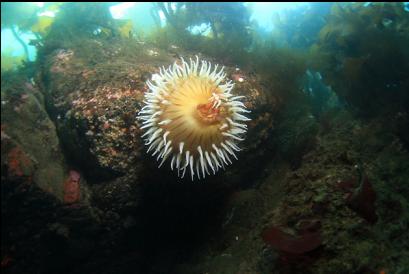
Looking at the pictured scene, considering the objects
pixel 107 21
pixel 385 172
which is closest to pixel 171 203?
pixel 385 172

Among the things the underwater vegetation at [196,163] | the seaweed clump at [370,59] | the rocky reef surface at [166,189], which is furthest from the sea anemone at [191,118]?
the seaweed clump at [370,59]

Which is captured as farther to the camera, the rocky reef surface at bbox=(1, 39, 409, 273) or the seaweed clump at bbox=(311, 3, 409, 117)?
the seaweed clump at bbox=(311, 3, 409, 117)

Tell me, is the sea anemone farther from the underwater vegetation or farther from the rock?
the rock

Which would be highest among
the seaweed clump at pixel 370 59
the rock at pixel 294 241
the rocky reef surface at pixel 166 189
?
the seaweed clump at pixel 370 59

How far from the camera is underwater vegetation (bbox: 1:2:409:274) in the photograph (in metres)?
3.22

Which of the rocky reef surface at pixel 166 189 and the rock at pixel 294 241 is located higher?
the rocky reef surface at pixel 166 189

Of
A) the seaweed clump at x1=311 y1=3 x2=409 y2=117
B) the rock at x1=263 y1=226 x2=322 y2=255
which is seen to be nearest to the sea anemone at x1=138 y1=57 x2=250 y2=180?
the rock at x1=263 y1=226 x2=322 y2=255

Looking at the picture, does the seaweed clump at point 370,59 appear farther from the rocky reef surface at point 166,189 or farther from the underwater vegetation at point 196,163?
the rocky reef surface at point 166,189

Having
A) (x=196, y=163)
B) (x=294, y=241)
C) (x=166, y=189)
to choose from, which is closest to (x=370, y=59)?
(x=196, y=163)

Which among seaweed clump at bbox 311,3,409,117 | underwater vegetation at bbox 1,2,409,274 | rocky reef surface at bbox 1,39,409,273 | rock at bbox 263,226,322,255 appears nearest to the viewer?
rock at bbox 263,226,322,255

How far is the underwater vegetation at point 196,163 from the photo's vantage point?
3.22 meters

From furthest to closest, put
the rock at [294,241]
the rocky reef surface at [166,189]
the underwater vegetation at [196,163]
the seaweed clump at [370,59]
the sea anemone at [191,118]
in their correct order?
the seaweed clump at [370,59] < the sea anemone at [191,118] < the underwater vegetation at [196,163] < the rocky reef surface at [166,189] < the rock at [294,241]

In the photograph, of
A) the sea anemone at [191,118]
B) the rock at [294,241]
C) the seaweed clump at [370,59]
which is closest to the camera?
the rock at [294,241]

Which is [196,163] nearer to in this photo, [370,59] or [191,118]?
[191,118]
